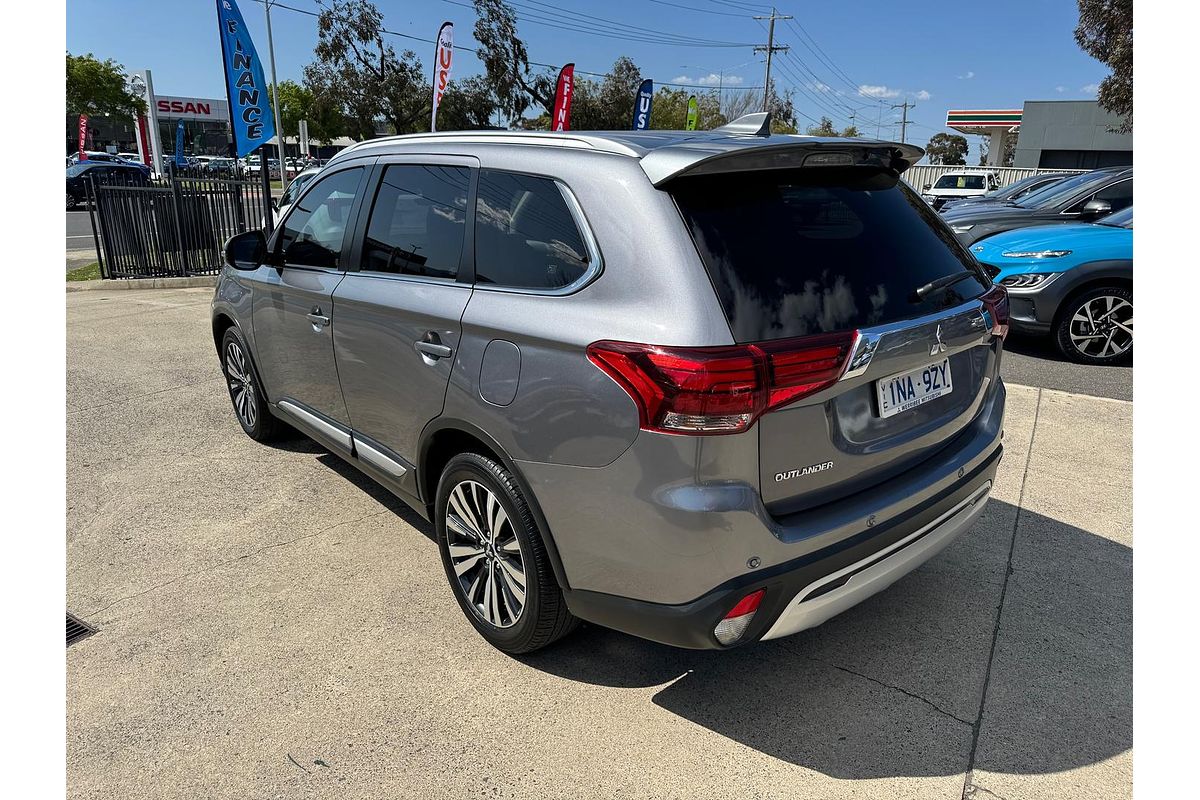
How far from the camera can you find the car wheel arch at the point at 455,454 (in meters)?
2.47

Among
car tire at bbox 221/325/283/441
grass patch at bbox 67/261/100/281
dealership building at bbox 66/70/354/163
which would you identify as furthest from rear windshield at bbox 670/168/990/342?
dealership building at bbox 66/70/354/163

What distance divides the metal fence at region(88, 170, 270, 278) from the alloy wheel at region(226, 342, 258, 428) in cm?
727

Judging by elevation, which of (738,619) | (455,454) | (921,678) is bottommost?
(921,678)

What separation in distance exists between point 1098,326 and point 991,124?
63.3 meters

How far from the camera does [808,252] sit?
90.5 inches

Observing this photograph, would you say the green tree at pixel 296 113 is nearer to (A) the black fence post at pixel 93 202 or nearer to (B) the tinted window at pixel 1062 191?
(A) the black fence post at pixel 93 202

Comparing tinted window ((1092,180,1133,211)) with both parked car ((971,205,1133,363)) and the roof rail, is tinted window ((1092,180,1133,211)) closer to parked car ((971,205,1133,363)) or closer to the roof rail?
parked car ((971,205,1133,363))

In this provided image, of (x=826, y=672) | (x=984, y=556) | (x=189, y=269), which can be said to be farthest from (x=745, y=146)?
(x=189, y=269)

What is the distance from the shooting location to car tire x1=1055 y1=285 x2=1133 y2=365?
22.3 feet

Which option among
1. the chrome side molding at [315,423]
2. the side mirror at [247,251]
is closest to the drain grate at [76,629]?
the chrome side molding at [315,423]

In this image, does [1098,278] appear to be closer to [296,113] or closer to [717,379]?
[717,379]

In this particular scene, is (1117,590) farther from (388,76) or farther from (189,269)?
(388,76)

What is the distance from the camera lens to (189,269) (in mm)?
12414

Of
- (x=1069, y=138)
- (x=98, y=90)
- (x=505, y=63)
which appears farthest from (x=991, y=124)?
(x=98, y=90)
